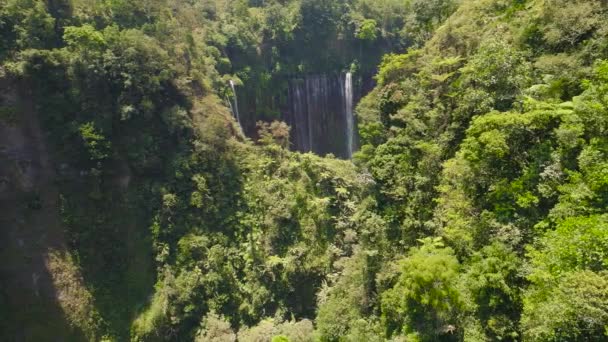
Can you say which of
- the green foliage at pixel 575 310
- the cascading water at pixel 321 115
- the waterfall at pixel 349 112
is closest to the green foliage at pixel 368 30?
the waterfall at pixel 349 112

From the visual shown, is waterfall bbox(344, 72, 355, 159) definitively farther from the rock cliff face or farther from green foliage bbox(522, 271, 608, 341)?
green foliage bbox(522, 271, 608, 341)

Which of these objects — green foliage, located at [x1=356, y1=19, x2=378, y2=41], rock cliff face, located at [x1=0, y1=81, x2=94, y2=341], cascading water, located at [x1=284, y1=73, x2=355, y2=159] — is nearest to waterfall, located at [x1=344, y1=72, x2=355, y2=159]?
cascading water, located at [x1=284, y1=73, x2=355, y2=159]

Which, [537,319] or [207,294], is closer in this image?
[537,319]

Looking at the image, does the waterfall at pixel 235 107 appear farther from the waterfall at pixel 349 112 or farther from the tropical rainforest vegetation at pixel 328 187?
the waterfall at pixel 349 112

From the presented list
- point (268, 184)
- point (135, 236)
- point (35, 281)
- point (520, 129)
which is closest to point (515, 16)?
point (520, 129)

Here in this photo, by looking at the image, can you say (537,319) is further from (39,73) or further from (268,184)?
(39,73)

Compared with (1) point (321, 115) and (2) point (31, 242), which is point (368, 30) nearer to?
(1) point (321, 115)

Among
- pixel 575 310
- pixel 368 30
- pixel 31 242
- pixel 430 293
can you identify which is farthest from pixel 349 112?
pixel 575 310
